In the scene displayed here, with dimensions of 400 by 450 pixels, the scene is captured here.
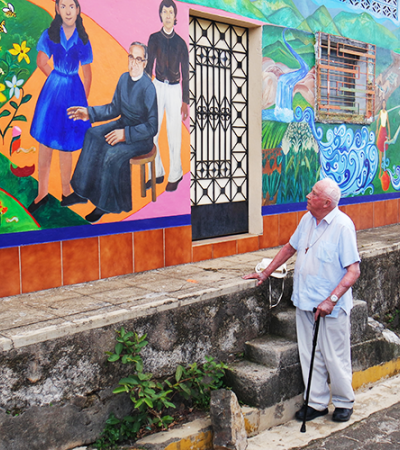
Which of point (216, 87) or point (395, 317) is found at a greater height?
point (216, 87)

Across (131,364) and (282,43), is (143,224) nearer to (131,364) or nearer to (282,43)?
(131,364)

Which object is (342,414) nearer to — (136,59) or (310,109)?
(136,59)

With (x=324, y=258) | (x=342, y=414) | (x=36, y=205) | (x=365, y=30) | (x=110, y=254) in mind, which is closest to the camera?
(x=324, y=258)

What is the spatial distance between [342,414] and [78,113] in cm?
343

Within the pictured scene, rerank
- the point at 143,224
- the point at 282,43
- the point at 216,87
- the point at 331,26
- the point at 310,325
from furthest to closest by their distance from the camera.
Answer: the point at 331,26
the point at 282,43
the point at 216,87
the point at 143,224
the point at 310,325

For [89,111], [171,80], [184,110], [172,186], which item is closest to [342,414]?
[172,186]

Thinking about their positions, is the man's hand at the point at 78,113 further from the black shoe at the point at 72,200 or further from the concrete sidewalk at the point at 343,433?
the concrete sidewalk at the point at 343,433

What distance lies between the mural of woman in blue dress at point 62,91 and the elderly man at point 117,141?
10 centimetres

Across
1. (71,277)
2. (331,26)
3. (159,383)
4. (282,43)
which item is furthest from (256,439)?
(331,26)

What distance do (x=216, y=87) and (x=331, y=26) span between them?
230 cm

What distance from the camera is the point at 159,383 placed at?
414 centimetres

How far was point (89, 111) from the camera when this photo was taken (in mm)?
4996

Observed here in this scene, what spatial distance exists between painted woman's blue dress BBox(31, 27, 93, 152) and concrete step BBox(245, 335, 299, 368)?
2.37 meters

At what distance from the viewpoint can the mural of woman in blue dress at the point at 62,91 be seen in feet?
15.3
